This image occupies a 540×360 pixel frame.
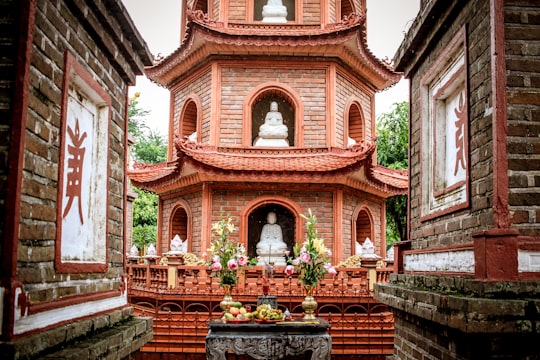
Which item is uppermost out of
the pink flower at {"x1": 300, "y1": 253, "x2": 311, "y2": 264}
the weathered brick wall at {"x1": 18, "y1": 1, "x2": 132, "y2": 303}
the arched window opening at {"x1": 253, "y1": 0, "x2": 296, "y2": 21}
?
the arched window opening at {"x1": 253, "y1": 0, "x2": 296, "y2": 21}

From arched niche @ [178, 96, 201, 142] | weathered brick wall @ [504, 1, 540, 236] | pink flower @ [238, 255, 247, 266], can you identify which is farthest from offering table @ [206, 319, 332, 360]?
arched niche @ [178, 96, 201, 142]

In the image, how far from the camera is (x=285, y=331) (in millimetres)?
8367

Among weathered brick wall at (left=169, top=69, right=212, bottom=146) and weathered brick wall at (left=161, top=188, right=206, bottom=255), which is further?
weathered brick wall at (left=169, top=69, right=212, bottom=146)

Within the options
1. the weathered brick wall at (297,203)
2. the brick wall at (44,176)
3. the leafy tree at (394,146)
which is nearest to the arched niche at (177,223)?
the weathered brick wall at (297,203)

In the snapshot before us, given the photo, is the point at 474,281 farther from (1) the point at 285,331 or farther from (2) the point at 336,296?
(2) the point at 336,296

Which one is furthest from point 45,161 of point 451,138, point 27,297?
point 451,138

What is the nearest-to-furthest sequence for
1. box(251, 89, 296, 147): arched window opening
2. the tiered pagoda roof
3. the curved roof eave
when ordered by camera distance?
1. the tiered pagoda roof
2. the curved roof eave
3. box(251, 89, 296, 147): arched window opening

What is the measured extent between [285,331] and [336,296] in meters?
4.00

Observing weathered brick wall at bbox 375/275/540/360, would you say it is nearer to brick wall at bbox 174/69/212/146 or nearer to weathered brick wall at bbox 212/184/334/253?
weathered brick wall at bbox 212/184/334/253

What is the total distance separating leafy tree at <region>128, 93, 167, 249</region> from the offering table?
2283 cm

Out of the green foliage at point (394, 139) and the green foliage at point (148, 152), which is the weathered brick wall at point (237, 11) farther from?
the green foliage at point (148, 152)

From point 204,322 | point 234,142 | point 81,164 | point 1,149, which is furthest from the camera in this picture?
point 234,142

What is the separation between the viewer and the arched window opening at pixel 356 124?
55.8ft

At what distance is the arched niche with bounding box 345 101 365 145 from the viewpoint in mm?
16925
